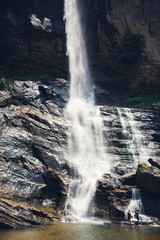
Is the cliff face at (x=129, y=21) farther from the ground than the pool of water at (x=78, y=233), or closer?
farther from the ground

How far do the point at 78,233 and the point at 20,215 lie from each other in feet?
11.3

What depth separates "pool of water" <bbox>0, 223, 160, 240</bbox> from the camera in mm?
9320

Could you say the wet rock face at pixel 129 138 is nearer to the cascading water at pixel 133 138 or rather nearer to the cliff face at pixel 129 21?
the cascading water at pixel 133 138

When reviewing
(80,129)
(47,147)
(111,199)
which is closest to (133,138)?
(80,129)

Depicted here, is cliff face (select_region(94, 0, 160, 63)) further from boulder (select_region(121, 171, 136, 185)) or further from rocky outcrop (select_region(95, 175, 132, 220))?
rocky outcrop (select_region(95, 175, 132, 220))

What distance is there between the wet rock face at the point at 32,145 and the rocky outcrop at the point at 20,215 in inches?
44.0

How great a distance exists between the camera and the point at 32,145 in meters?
16.6

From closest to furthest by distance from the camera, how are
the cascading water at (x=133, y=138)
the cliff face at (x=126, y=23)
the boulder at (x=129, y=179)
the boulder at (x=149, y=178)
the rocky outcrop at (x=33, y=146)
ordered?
the boulder at (x=149, y=178), the rocky outcrop at (x=33, y=146), the boulder at (x=129, y=179), the cascading water at (x=133, y=138), the cliff face at (x=126, y=23)

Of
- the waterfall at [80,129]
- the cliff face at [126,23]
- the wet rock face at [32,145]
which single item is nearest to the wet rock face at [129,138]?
the waterfall at [80,129]

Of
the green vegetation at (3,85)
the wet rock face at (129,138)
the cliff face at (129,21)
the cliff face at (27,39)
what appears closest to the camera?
the wet rock face at (129,138)

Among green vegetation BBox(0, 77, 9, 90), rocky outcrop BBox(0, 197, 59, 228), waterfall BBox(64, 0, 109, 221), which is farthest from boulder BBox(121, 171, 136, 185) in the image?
green vegetation BBox(0, 77, 9, 90)

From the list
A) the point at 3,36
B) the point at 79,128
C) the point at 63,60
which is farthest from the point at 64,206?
the point at 3,36

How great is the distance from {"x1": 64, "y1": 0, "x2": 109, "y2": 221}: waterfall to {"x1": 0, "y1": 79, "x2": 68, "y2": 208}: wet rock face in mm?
795

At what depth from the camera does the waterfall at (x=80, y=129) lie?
14.9m
